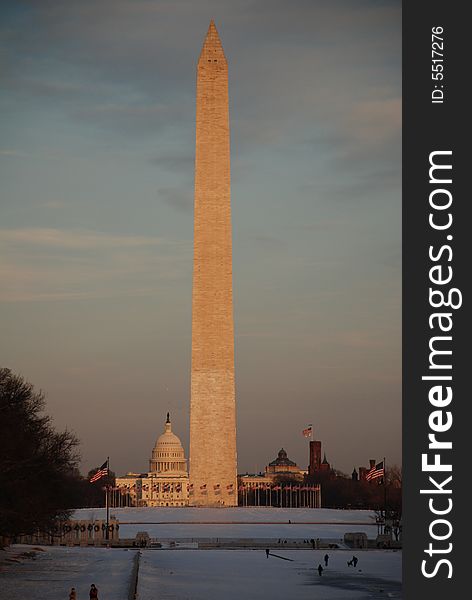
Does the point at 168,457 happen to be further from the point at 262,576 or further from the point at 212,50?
the point at 262,576

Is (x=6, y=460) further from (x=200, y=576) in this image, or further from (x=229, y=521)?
(x=229, y=521)

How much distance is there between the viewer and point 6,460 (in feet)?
164

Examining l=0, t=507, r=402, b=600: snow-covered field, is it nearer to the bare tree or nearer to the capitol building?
the bare tree

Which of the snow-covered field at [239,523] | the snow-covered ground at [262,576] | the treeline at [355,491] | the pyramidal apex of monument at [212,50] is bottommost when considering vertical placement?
the snow-covered ground at [262,576]

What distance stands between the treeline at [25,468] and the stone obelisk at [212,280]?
30277 mm

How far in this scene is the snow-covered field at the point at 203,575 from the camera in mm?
42344

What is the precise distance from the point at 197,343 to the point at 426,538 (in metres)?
77.2

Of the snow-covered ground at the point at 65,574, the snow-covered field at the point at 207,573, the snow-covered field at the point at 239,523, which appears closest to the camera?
the snow-covered ground at the point at 65,574

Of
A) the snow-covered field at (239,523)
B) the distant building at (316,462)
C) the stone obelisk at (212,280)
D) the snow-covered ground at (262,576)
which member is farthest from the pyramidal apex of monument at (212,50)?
the distant building at (316,462)

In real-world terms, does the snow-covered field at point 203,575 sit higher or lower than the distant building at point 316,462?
lower

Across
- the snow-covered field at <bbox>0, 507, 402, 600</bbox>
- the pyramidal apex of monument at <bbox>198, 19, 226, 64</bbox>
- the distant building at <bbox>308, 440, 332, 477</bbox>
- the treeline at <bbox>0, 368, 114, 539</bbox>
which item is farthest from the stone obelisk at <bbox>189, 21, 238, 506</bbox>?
the distant building at <bbox>308, 440, 332, 477</bbox>

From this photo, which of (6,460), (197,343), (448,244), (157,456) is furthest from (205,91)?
(157,456)

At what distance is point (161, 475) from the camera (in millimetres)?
184625

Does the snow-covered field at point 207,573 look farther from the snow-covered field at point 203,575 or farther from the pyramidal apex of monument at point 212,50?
the pyramidal apex of monument at point 212,50
